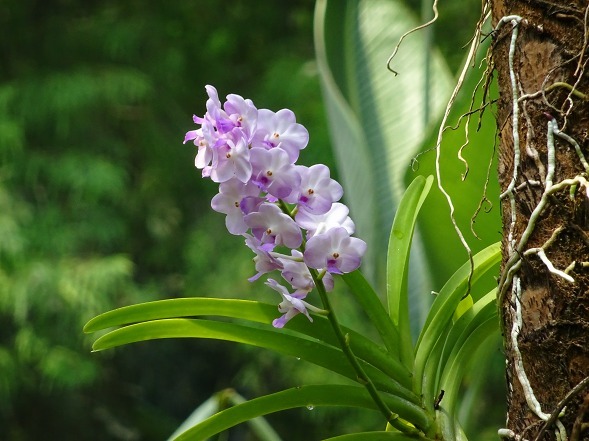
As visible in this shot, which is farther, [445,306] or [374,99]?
[374,99]

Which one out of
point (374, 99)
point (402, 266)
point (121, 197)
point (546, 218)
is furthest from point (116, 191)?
point (546, 218)

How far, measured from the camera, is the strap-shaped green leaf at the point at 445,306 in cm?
65

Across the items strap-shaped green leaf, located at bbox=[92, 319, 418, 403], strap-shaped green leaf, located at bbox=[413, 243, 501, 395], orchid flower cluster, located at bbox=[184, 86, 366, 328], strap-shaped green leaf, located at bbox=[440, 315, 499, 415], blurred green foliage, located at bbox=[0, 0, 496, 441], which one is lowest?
strap-shaped green leaf, located at bbox=[440, 315, 499, 415]

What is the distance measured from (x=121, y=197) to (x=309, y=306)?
3826 millimetres

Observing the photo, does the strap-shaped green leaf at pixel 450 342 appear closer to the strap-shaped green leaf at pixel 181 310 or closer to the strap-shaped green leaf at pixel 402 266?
the strap-shaped green leaf at pixel 402 266

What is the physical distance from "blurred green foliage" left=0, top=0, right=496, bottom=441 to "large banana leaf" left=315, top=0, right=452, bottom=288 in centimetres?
226

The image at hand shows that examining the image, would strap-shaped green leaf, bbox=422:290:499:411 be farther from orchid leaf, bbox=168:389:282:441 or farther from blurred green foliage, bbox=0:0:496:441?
blurred green foliage, bbox=0:0:496:441

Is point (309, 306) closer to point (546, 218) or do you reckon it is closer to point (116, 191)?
point (546, 218)

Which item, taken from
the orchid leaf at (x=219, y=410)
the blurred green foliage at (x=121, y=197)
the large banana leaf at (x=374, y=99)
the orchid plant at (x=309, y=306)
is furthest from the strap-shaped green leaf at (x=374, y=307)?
the blurred green foliage at (x=121, y=197)

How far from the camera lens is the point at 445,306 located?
0.66 metres

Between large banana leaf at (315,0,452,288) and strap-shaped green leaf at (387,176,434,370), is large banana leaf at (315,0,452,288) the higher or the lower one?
the higher one

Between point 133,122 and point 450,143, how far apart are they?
3.92 metres

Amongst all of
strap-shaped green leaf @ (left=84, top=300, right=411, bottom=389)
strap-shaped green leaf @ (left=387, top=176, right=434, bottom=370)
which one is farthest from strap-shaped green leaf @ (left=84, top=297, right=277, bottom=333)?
strap-shaped green leaf @ (left=387, top=176, right=434, bottom=370)

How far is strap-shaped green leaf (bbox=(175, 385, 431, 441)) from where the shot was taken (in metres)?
0.63
